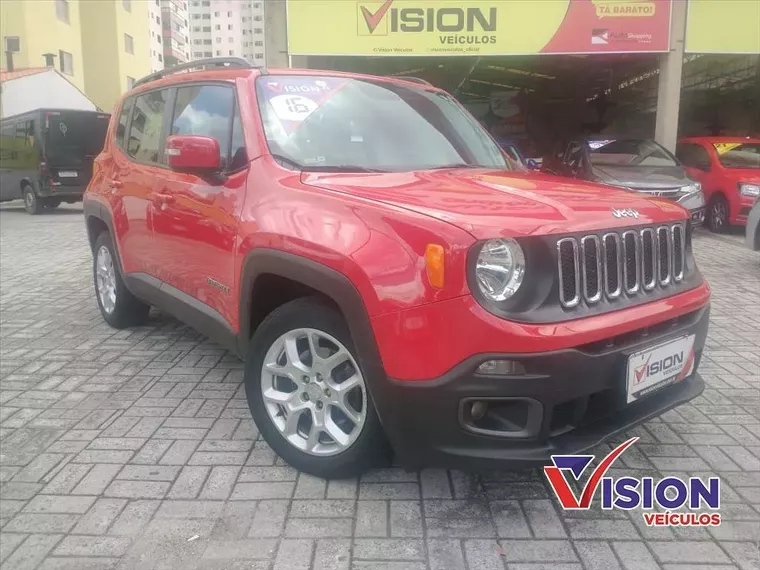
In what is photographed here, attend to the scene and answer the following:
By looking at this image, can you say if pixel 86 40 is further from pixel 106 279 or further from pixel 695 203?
pixel 106 279

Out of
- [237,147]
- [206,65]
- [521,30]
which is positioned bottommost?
[237,147]

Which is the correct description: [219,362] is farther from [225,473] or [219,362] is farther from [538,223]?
[538,223]

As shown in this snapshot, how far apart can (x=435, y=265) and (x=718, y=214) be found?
10303 millimetres

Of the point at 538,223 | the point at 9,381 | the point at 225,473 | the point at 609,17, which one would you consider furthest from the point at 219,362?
the point at 609,17

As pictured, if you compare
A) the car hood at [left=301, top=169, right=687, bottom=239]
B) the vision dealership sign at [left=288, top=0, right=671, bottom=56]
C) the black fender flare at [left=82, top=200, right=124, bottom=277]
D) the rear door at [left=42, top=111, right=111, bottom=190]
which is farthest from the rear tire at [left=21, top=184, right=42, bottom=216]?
the car hood at [left=301, top=169, right=687, bottom=239]

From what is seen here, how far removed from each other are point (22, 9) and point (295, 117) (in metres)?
33.9

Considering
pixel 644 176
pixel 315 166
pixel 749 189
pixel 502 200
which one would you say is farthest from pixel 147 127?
pixel 749 189

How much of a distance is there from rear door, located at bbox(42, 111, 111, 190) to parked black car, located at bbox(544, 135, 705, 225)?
34.1 ft

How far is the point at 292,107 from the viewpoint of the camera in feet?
11.2

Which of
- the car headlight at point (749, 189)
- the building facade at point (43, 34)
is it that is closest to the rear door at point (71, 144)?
the car headlight at point (749, 189)

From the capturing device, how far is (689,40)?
41.7ft

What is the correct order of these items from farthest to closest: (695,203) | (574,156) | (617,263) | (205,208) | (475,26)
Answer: (475,26) → (574,156) → (695,203) → (205,208) → (617,263)

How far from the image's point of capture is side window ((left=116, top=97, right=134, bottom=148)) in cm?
491

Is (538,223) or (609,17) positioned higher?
(609,17)
